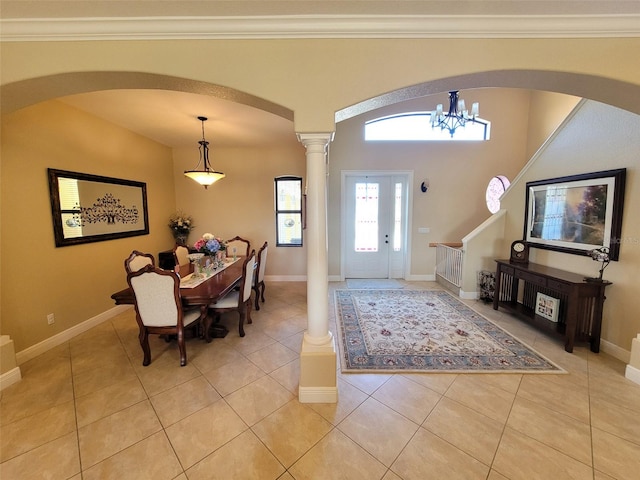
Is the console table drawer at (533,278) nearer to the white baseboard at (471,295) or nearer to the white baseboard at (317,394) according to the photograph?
the white baseboard at (471,295)

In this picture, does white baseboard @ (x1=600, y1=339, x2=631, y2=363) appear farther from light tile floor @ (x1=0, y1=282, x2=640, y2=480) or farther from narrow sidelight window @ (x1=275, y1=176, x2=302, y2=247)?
narrow sidelight window @ (x1=275, y1=176, x2=302, y2=247)

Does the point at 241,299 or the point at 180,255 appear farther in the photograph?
the point at 180,255

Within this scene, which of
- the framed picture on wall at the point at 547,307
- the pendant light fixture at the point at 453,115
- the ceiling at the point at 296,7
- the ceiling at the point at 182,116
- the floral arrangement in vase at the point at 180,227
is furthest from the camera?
the floral arrangement in vase at the point at 180,227

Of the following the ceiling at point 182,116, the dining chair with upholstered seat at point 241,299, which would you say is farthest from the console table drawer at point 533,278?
the ceiling at point 182,116

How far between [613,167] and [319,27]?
317cm

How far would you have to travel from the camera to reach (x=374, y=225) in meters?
5.13

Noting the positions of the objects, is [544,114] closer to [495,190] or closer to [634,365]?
[495,190]

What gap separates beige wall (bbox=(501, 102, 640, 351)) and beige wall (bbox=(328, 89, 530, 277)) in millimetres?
1793

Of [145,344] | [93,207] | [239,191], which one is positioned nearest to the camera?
[145,344]

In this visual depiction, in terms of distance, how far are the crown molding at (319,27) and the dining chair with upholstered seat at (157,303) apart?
1661 millimetres

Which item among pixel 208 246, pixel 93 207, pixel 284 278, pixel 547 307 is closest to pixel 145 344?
pixel 208 246

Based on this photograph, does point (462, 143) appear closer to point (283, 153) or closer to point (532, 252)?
point (532, 252)

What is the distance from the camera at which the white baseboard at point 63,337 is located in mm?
2441

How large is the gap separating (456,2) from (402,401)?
268 centimetres
